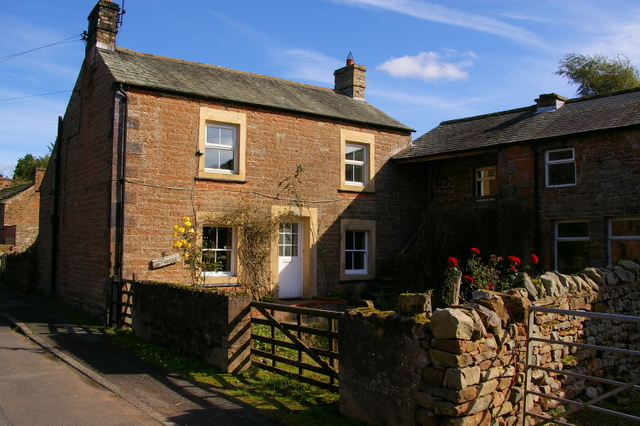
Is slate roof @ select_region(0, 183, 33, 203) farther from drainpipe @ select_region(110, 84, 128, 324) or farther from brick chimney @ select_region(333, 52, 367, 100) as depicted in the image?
drainpipe @ select_region(110, 84, 128, 324)

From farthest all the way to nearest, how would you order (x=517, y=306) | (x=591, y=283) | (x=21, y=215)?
1. (x=21, y=215)
2. (x=591, y=283)
3. (x=517, y=306)

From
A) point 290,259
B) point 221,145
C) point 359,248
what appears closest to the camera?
point 221,145

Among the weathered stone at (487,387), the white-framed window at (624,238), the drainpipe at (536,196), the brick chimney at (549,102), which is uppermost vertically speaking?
the brick chimney at (549,102)

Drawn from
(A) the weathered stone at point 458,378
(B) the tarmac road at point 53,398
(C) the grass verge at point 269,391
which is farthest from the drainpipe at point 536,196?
(B) the tarmac road at point 53,398

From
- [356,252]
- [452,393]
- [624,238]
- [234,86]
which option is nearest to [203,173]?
[234,86]

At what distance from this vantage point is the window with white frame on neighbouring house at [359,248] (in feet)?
55.2

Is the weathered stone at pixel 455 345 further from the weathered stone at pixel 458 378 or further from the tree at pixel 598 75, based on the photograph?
the tree at pixel 598 75

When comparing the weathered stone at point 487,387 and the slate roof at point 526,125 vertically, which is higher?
the slate roof at point 526,125

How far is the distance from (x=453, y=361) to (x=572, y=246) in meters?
10.5

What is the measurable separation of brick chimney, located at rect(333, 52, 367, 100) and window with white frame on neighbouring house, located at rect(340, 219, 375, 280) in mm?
5494

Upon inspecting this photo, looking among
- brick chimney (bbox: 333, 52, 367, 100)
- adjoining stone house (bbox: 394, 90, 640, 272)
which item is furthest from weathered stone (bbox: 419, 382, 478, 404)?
brick chimney (bbox: 333, 52, 367, 100)

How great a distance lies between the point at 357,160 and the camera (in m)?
17.4

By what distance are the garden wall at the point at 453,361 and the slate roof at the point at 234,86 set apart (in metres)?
9.53

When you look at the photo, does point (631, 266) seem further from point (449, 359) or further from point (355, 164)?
point (355, 164)
